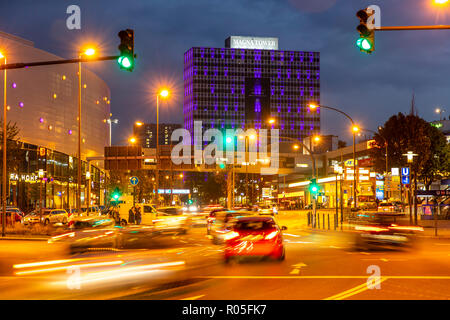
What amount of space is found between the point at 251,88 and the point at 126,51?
560 ft

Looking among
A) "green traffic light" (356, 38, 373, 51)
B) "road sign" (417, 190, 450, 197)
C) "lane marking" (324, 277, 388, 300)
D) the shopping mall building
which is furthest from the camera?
the shopping mall building

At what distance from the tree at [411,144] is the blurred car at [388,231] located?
4267 centimetres

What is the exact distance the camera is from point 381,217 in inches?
751

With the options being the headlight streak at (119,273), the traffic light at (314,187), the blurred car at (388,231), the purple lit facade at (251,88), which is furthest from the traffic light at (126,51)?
the purple lit facade at (251,88)

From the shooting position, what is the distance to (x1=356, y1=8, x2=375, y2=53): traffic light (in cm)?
1262

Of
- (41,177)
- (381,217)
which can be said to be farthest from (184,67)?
(381,217)

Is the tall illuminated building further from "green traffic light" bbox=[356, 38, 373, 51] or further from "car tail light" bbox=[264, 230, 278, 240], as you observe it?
"green traffic light" bbox=[356, 38, 373, 51]

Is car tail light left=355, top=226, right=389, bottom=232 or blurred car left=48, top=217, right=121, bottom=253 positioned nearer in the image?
blurred car left=48, top=217, right=121, bottom=253

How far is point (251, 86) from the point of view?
598ft

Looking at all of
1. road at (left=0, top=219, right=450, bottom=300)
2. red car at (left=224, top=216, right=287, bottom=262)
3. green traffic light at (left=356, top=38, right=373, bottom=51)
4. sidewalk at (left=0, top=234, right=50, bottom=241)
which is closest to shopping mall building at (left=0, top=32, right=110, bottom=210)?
sidewalk at (left=0, top=234, right=50, bottom=241)

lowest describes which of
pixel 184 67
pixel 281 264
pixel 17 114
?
pixel 281 264

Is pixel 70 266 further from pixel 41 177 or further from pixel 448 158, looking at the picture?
pixel 448 158
